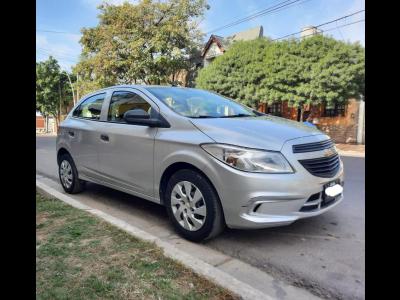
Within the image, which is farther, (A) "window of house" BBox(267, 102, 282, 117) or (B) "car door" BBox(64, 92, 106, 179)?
(A) "window of house" BBox(267, 102, 282, 117)

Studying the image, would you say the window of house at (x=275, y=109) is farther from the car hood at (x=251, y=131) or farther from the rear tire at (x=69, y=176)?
the car hood at (x=251, y=131)

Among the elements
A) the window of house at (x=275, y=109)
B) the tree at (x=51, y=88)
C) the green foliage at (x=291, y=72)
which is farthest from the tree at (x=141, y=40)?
the tree at (x=51, y=88)

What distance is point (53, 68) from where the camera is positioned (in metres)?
35.8

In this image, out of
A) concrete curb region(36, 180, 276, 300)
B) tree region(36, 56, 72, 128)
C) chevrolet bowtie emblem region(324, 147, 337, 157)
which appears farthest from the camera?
tree region(36, 56, 72, 128)

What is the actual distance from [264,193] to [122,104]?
7.54 feet

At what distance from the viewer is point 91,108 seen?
487 centimetres

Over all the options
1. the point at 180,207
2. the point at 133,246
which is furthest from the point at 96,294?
the point at 180,207

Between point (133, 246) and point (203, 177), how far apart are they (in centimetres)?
88

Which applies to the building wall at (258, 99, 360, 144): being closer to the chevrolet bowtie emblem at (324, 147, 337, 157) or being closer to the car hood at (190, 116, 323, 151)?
the chevrolet bowtie emblem at (324, 147, 337, 157)

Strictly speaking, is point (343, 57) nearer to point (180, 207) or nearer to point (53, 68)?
point (180, 207)

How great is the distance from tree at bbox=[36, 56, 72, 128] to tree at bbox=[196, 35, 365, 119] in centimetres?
2363

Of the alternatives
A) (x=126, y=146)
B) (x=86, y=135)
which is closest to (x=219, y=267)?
(x=126, y=146)

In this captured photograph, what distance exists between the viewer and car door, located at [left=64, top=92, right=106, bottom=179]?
452 cm

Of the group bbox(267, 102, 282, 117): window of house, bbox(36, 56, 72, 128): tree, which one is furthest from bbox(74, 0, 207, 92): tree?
bbox(36, 56, 72, 128): tree
